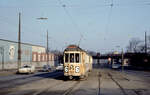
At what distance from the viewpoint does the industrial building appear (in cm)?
4866

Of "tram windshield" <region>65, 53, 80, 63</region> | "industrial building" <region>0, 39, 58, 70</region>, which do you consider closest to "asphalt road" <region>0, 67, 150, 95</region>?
"tram windshield" <region>65, 53, 80, 63</region>

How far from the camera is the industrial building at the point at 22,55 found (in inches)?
1916

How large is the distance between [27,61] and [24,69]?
87.0 feet

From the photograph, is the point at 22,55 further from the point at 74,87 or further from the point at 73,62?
the point at 74,87

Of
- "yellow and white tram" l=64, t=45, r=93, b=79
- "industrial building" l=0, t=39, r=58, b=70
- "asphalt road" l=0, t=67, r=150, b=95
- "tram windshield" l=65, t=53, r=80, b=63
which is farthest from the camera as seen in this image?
"industrial building" l=0, t=39, r=58, b=70

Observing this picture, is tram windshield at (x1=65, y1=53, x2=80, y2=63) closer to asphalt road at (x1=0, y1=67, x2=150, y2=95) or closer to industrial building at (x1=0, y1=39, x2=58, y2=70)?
asphalt road at (x1=0, y1=67, x2=150, y2=95)

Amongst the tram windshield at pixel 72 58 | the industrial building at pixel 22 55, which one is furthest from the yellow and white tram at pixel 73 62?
the industrial building at pixel 22 55

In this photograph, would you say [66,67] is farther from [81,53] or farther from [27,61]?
[27,61]

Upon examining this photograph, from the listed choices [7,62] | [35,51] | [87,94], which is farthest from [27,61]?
[87,94]

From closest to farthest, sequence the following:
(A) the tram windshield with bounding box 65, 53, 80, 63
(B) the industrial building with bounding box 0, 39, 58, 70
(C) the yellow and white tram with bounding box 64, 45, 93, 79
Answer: (C) the yellow and white tram with bounding box 64, 45, 93, 79
(A) the tram windshield with bounding box 65, 53, 80, 63
(B) the industrial building with bounding box 0, 39, 58, 70

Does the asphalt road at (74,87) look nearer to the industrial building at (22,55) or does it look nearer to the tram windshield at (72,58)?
the tram windshield at (72,58)

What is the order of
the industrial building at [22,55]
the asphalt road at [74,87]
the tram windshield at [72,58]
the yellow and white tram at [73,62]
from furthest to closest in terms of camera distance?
1. the industrial building at [22,55]
2. the tram windshield at [72,58]
3. the yellow and white tram at [73,62]
4. the asphalt road at [74,87]

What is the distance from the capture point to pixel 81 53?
22609 millimetres

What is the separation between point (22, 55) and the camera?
5841 cm
